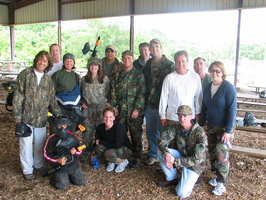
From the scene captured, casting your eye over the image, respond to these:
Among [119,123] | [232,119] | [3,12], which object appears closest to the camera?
[232,119]

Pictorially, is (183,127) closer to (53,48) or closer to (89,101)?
(89,101)

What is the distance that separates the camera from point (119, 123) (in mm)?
4027

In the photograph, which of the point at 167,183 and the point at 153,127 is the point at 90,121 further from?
the point at 167,183

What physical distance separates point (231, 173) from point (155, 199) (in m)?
1.48

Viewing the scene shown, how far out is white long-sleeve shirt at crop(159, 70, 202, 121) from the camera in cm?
355

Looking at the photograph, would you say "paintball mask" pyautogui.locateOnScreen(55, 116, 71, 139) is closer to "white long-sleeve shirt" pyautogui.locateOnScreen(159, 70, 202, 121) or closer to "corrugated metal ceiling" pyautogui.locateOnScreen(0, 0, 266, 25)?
"white long-sleeve shirt" pyautogui.locateOnScreen(159, 70, 202, 121)

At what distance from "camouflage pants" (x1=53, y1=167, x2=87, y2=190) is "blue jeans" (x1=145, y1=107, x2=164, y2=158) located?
1.24 metres

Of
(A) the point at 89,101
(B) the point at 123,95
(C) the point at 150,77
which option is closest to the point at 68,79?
(A) the point at 89,101

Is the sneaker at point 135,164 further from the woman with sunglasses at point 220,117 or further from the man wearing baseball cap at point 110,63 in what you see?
the man wearing baseball cap at point 110,63

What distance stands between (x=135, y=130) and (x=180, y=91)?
40.7 inches

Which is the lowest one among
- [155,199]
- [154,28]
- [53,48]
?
[155,199]

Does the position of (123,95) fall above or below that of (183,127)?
above

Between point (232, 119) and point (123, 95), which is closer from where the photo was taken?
point (232, 119)

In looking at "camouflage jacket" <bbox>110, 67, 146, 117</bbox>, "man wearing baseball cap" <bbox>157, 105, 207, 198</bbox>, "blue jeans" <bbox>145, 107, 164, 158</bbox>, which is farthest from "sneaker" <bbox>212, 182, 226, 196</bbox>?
"camouflage jacket" <bbox>110, 67, 146, 117</bbox>
